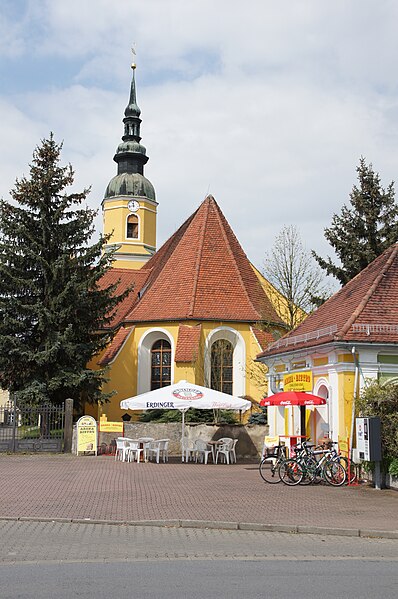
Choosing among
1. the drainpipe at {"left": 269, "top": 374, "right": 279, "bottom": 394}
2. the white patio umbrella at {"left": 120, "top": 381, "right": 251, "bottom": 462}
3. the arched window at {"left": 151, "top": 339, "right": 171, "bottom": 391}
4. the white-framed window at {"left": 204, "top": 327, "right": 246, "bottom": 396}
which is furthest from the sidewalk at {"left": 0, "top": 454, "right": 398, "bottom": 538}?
the arched window at {"left": 151, "top": 339, "right": 171, "bottom": 391}

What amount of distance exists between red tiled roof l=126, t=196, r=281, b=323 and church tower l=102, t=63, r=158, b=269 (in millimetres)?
15069

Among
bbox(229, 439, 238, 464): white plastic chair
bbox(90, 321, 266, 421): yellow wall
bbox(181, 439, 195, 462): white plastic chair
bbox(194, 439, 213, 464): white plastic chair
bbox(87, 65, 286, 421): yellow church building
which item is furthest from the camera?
bbox(87, 65, 286, 421): yellow church building

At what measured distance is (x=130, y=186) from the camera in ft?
177

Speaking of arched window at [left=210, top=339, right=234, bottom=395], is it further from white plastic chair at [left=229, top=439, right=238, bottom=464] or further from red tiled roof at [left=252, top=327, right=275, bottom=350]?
white plastic chair at [left=229, top=439, right=238, bottom=464]

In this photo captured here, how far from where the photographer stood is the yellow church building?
3372cm

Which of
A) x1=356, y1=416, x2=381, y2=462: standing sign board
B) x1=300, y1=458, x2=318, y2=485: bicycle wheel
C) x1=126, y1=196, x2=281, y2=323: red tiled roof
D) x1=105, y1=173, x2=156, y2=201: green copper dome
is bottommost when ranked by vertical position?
x1=300, y1=458, x2=318, y2=485: bicycle wheel

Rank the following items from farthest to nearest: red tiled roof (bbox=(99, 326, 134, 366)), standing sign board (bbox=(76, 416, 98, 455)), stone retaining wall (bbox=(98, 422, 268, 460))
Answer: red tiled roof (bbox=(99, 326, 134, 366)) < stone retaining wall (bbox=(98, 422, 268, 460)) < standing sign board (bbox=(76, 416, 98, 455))

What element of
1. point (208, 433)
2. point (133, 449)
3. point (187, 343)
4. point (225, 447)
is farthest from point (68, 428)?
point (187, 343)

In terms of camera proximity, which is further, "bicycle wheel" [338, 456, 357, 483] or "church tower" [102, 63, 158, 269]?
"church tower" [102, 63, 158, 269]

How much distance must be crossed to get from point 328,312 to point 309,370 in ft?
8.74

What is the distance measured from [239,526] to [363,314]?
9976 millimetres

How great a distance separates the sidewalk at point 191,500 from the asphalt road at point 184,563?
0.53 meters

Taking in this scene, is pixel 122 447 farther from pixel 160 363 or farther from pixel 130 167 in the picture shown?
pixel 130 167

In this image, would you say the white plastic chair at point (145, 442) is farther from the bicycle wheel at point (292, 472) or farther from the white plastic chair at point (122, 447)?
the bicycle wheel at point (292, 472)
